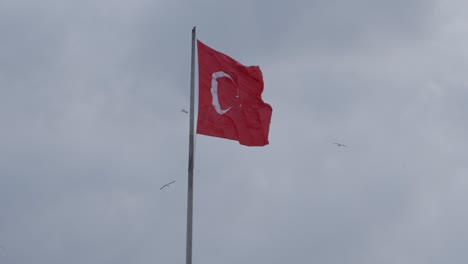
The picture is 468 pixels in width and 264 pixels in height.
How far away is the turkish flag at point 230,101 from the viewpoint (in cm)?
2873

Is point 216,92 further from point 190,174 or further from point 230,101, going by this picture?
point 190,174

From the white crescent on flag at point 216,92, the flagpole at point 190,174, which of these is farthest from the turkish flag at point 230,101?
the flagpole at point 190,174

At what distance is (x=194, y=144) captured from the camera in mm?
27984

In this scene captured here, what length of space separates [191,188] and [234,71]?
5.58 meters

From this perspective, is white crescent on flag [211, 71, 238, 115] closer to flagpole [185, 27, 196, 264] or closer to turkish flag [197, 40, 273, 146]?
turkish flag [197, 40, 273, 146]

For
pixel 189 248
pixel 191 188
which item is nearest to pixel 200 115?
pixel 191 188

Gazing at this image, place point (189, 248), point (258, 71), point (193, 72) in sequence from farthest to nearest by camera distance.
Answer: point (258, 71), point (193, 72), point (189, 248)

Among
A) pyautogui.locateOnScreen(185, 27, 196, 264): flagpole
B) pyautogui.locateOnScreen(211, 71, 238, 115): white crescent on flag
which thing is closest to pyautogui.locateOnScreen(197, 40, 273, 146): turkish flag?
pyautogui.locateOnScreen(211, 71, 238, 115): white crescent on flag

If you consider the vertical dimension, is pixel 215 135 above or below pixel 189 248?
above

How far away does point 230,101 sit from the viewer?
29.8 metres

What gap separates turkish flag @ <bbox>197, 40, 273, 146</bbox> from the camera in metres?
28.7

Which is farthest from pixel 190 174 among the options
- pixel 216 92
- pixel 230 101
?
pixel 230 101

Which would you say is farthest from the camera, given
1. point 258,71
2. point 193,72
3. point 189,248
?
point 258,71

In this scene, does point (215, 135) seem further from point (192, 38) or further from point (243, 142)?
point (192, 38)
